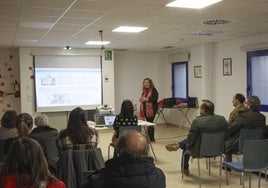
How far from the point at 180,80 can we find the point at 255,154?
19.8 ft

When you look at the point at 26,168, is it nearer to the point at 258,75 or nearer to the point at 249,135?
the point at 249,135

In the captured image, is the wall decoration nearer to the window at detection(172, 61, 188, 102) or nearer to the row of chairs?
the window at detection(172, 61, 188, 102)

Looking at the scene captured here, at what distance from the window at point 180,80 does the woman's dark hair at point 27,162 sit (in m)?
7.52

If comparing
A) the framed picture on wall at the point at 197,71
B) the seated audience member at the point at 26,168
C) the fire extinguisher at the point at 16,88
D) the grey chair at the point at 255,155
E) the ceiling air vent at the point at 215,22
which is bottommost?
the grey chair at the point at 255,155

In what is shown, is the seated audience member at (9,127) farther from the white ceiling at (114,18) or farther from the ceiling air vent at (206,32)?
the ceiling air vent at (206,32)

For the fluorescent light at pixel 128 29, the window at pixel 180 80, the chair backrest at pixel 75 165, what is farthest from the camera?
the window at pixel 180 80

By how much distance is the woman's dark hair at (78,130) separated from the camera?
10.0 ft

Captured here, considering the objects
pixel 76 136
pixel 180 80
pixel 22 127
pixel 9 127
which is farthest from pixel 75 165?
pixel 180 80

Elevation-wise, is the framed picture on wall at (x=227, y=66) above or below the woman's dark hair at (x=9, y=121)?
above

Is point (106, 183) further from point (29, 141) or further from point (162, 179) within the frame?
point (29, 141)

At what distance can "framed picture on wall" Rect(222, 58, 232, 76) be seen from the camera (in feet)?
24.0

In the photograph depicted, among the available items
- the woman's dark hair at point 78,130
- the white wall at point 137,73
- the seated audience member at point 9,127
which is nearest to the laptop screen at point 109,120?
the seated audience member at point 9,127

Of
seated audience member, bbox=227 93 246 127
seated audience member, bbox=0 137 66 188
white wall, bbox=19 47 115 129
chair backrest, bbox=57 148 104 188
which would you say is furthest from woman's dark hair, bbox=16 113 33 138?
white wall, bbox=19 47 115 129

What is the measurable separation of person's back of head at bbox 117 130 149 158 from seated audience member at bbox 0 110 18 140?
231 centimetres
